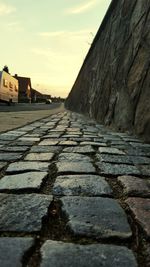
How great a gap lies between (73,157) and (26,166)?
0.61 m

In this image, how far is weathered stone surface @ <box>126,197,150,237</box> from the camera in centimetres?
148

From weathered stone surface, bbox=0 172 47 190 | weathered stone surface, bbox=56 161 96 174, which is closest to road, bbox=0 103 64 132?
weathered stone surface, bbox=56 161 96 174

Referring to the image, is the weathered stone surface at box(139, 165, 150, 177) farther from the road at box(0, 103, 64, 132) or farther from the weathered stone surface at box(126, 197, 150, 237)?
the road at box(0, 103, 64, 132)

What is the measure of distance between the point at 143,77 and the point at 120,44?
8.85ft

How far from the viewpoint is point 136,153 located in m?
3.45

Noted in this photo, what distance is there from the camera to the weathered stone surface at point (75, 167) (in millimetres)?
2521

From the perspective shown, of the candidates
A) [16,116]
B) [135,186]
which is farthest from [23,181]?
[16,116]

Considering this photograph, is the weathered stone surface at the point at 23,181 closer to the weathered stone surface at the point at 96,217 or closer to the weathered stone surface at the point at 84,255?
the weathered stone surface at the point at 96,217

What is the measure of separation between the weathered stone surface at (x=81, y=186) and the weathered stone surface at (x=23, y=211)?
0.55 feet

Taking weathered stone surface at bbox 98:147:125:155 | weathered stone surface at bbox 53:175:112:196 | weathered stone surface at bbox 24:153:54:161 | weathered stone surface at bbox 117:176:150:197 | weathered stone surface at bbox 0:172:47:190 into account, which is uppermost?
weathered stone surface at bbox 117:176:150:197

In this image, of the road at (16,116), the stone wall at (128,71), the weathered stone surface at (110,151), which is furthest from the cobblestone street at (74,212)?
the road at (16,116)

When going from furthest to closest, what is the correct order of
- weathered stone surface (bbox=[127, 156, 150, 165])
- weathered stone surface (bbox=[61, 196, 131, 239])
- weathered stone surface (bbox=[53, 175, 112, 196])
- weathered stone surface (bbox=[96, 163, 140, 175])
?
weathered stone surface (bbox=[127, 156, 150, 165]) → weathered stone surface (bbox=[96, 163, 140, 175]) → weathered stone surface (bbox=[53, 175, 112, 196]) → weathered stone surface (bbox=[61, 196, 131, 239])

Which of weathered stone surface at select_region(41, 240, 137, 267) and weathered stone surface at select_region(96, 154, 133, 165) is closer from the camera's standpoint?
weathered stone surface at select_region(41, 240, 137, 267)

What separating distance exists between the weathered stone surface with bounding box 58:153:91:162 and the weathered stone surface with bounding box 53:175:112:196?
66 centimetres
